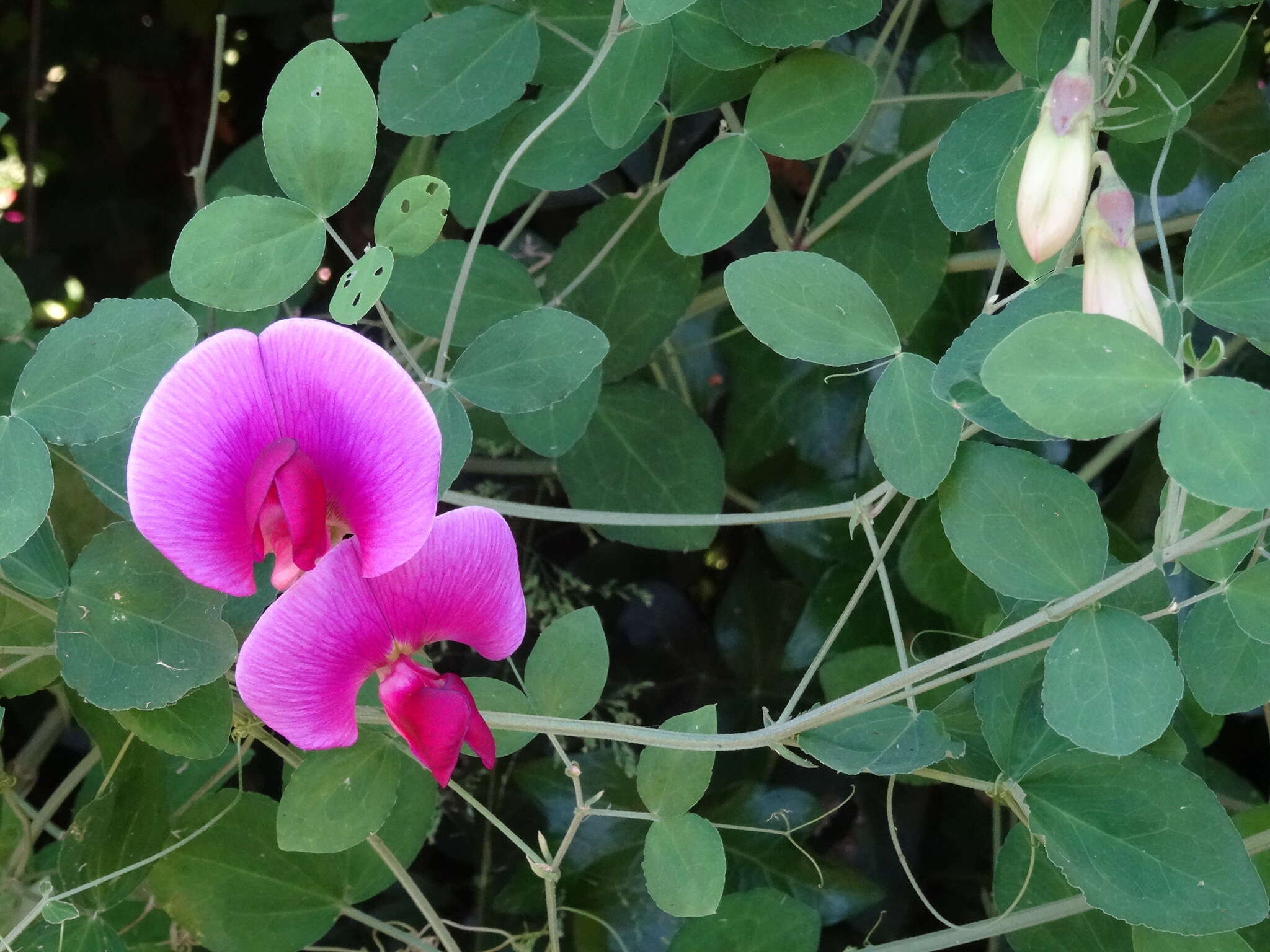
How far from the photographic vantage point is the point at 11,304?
2.19ft

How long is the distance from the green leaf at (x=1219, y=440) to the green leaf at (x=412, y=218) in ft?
1.18

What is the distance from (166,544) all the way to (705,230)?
363 millimetres

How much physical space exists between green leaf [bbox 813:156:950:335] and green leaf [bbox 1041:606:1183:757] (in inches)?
14.1

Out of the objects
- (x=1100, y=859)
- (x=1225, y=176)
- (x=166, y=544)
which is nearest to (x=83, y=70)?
(x=166, y=544)

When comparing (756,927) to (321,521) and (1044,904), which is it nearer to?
(1044,904)

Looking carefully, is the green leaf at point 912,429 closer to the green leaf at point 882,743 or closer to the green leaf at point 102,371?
the green leaf at point 882,743

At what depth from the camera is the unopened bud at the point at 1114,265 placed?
49 centimetres

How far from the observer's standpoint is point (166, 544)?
0.50m

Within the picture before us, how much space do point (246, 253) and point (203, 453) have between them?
0.15 m

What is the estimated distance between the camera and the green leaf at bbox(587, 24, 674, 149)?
27.8 inches

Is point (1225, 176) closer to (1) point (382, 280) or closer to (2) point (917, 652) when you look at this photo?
(2) point (917, 652)

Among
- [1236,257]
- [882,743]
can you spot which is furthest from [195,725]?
[1236,257]

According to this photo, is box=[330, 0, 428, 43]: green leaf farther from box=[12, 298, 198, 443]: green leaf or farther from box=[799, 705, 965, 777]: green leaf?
box=[799, 705, 965, 777]: green leaf

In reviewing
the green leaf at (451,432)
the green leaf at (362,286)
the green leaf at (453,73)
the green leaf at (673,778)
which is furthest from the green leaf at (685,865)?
the green leaf at (453,73)
